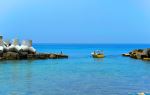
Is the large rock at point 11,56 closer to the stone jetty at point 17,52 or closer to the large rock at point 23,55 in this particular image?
the stone jetty at point 17,52

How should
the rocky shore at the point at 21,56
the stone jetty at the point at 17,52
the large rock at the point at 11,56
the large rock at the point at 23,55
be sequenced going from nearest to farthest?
the large rock at the point at 11,56
the rocky shore at the point at 21,56
the stone jetty at the point at 17,52
the large rock at the point at 23,55

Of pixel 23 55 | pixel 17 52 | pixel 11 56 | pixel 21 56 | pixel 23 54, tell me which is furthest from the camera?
pixel 17 52

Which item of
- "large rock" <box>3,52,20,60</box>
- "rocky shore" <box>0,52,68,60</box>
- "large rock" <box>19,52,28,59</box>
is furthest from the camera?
"large rock" <box>19,52,28,59</box>

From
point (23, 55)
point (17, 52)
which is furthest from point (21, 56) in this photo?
point (17, 52)

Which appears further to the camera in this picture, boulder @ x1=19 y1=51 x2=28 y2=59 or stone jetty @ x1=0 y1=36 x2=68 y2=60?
boulder @ x1=19 y1=51 x2=28 y2=59

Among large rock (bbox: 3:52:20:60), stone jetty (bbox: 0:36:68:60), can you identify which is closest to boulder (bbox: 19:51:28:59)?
stone jetty (bbox: 0:36:68:60)

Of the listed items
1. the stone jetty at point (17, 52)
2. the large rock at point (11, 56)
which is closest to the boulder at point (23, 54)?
the stone jetty at point (17, 52)

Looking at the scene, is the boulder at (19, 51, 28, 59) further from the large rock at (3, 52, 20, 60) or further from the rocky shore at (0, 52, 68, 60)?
the large rock at (3, 52, 20, 60)

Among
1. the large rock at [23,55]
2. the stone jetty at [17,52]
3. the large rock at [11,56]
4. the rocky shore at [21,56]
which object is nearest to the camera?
the large rock at [11,56]

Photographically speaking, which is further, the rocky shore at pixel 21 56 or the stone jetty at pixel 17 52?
the stone jetty at pixel 17 52

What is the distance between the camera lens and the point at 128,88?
46.2m

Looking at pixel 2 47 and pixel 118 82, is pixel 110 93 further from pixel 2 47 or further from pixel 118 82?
pixel 2 47

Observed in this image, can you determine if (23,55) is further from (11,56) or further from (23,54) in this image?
(11,56)

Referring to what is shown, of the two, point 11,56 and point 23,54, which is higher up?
point 23,54
